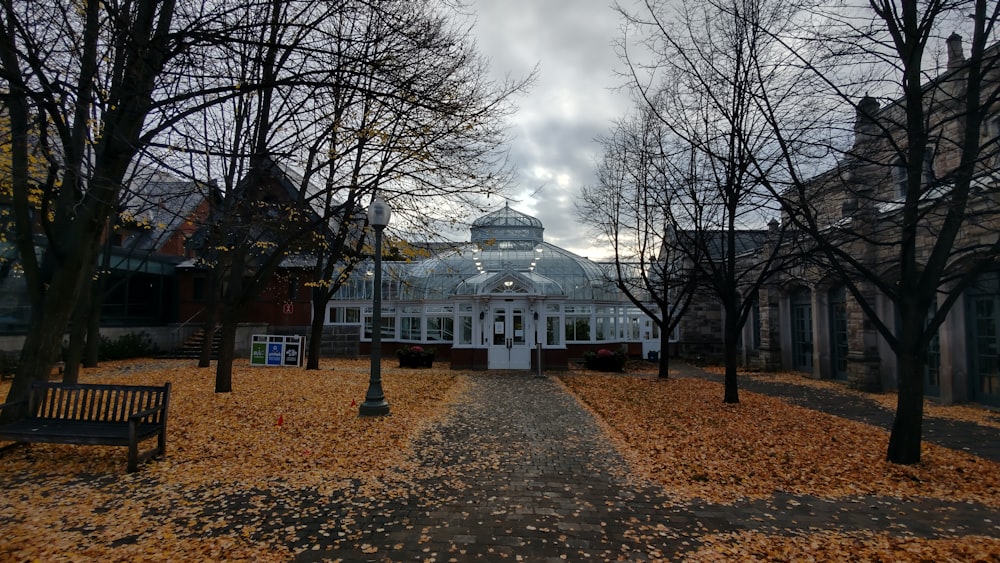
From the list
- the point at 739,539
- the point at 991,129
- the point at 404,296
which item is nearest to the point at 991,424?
the point at 991,129

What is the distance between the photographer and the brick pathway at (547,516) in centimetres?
414

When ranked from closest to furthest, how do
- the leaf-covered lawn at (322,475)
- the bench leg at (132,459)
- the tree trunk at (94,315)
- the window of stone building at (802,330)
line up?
the leaf-covered lawn at (322,475) → the bench leg at (132,459) → the tree trunk at (94,315) → the window of stone building at (802,330)

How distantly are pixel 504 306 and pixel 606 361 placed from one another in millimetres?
4439

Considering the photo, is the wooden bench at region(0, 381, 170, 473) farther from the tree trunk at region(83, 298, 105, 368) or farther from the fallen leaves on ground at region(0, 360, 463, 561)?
the tree trunk at region(83, 298, 105, 368)

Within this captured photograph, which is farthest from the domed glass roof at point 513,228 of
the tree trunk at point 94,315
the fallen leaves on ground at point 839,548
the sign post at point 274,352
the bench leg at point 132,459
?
the fallen leaves on ground at point 839,548

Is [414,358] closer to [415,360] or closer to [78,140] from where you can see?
[415,360]

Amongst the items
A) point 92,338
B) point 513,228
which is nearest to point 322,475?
point 92,338

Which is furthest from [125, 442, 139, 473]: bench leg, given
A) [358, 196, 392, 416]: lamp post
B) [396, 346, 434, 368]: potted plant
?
[396, 346, 434, 368]: potted plant

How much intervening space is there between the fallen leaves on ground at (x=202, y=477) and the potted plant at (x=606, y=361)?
34.4 ft

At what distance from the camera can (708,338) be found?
26.3 meters

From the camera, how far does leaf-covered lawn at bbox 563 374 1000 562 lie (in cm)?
416

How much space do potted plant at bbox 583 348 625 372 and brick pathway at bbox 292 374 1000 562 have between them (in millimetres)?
12954

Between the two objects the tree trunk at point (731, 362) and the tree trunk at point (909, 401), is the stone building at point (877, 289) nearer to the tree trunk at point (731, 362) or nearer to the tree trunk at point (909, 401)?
the tree trunk at point (909, 401)

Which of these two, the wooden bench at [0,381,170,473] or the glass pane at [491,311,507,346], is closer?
the wooden bench at [0,381,170,473]
